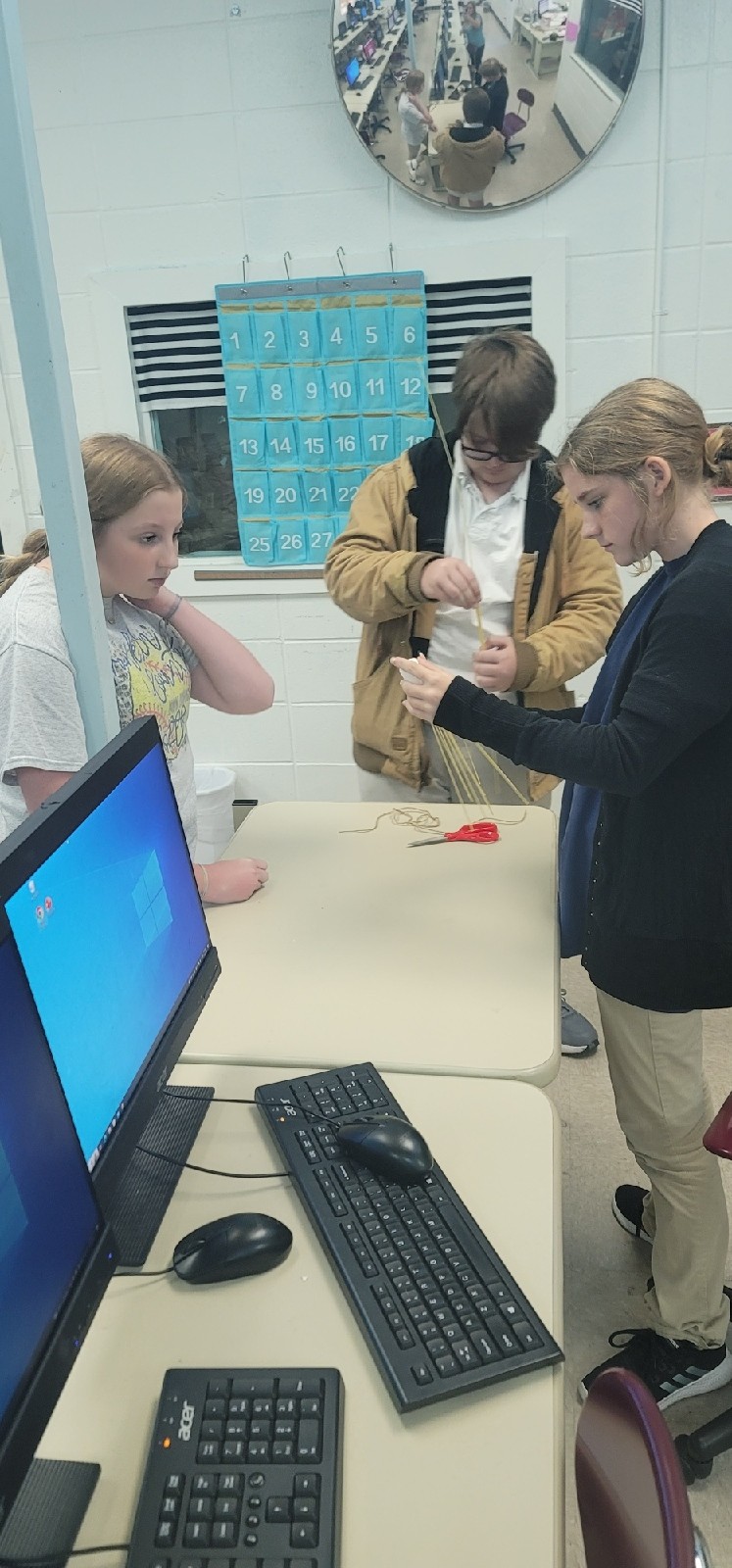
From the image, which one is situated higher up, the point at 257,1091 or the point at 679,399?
the point at 679,399

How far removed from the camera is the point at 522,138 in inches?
111

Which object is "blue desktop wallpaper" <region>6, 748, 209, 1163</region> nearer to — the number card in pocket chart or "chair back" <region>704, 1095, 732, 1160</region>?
"chair back" <region>704, 1095, 732, 1160</region>

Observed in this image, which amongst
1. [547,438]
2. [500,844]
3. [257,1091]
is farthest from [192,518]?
[257,1091]

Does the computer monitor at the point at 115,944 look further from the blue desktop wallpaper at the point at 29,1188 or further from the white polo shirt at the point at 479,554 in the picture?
the white polo shirt at the point at 479,554

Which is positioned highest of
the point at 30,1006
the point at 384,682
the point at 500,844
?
the point at 30,1006

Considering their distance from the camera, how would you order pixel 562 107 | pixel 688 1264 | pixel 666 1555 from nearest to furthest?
1. pixel 666 1555
2. pixel 688 1264
3. pixel 562 107

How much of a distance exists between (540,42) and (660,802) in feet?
7.73

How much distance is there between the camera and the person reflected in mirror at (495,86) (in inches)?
109

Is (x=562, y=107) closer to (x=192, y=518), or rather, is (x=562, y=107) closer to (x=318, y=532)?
(x=318, y=532)

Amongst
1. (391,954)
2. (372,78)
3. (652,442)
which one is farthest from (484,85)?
(391,954)

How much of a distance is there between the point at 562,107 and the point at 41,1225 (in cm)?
303

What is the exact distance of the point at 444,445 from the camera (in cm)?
206

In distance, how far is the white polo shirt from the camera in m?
2.07

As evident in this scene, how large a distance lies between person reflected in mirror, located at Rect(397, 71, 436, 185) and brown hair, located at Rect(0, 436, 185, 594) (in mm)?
1848
